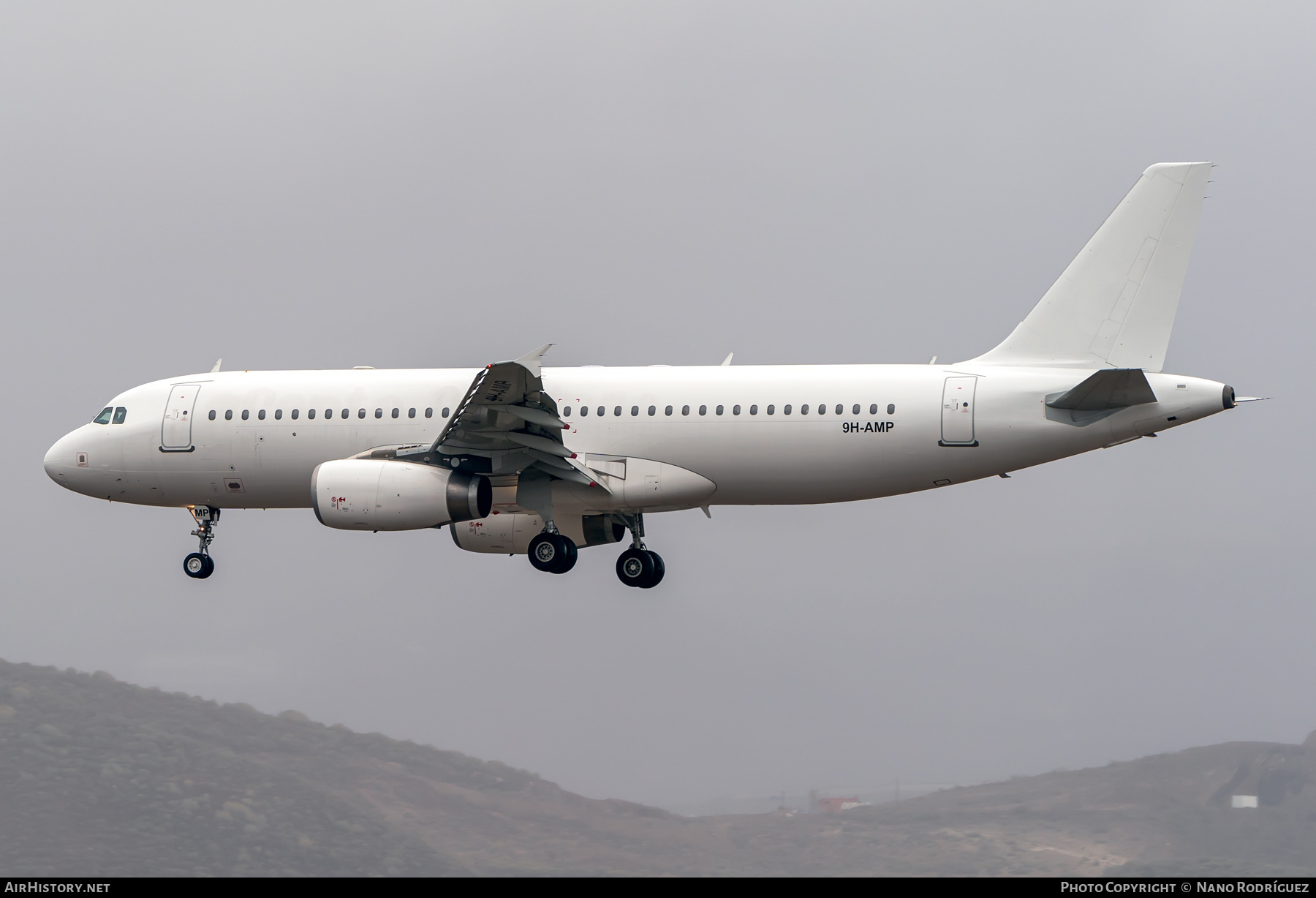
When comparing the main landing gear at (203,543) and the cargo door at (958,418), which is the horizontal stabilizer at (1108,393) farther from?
the main landing gear at (203,543)

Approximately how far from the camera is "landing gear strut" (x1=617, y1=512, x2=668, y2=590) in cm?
3178

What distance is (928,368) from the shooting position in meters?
27.9

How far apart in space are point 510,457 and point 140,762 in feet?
212

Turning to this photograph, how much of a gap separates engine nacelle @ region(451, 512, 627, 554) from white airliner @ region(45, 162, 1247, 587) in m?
1.04

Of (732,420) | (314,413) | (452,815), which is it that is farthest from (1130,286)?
(452,815)

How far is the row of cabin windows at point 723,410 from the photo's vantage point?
27297mm

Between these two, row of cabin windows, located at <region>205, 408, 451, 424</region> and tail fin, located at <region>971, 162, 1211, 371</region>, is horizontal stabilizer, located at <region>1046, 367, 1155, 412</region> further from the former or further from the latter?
row of cabin windows, located at <region>205, 408, 451, 424</region>

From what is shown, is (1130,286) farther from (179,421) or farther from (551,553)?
(179,421)

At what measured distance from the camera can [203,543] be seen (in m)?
33.0

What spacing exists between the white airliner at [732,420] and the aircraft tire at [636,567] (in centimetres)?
12

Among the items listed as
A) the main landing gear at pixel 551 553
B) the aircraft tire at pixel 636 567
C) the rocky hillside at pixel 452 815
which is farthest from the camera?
the rocky hillside at pixel 452 815

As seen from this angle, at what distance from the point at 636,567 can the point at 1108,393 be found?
454 inches

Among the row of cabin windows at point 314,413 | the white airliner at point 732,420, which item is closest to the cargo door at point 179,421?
the white airliner at point 732,420
